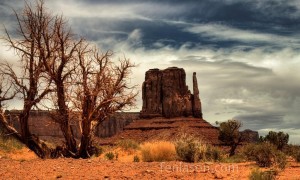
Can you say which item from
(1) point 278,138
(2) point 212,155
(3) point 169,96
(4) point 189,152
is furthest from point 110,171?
(3) point 169,96

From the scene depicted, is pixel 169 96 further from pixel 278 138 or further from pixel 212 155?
pixel 212 155

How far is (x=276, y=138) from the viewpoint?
115 feet

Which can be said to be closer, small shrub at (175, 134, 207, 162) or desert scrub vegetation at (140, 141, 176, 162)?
small shrub at (175, 134, 207, 162)

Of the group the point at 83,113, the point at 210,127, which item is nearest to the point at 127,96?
the point at 83,113

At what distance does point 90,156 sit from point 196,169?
267 inches

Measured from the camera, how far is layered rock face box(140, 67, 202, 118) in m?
85.9

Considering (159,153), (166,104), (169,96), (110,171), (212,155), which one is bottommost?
(110,171)

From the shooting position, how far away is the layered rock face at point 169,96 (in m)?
85.9

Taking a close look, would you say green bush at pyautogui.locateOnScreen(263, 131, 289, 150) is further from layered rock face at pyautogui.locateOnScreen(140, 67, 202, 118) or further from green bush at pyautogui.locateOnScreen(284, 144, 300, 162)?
layered rock face at pyautogui.locateOnScreen(140, 67, 202, 118)

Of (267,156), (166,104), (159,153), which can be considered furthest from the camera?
(166,104)

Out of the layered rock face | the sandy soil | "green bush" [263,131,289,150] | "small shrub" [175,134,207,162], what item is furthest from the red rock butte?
the sandy soil

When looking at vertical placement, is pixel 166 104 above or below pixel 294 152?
above

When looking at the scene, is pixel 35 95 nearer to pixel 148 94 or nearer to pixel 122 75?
pixel 122 75

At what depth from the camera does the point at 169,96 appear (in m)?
88.1
